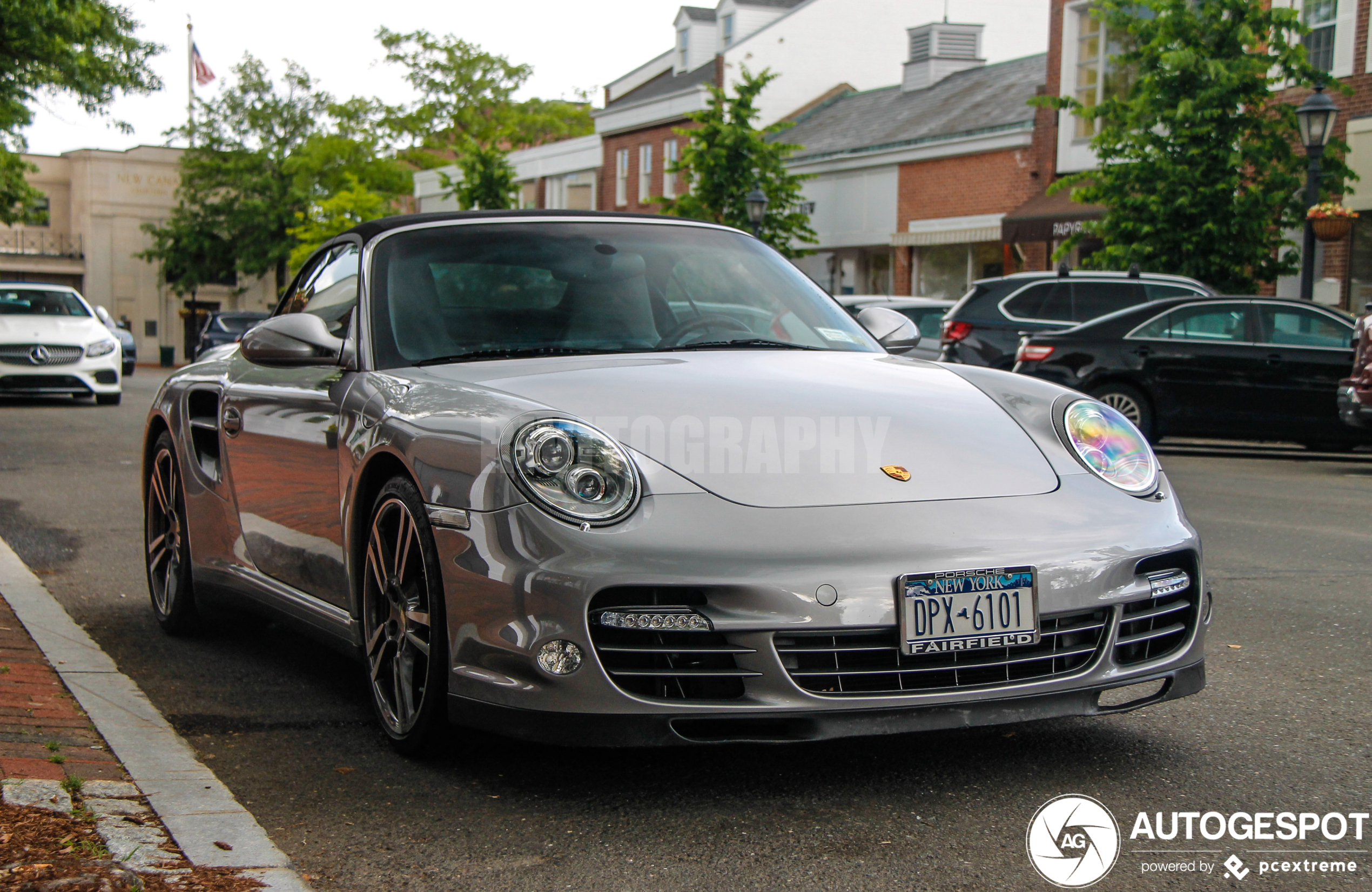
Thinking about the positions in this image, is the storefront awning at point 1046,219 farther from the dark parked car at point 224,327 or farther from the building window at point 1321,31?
the dark parked car at point 224,327

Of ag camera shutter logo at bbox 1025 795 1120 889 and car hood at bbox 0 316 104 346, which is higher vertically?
car hood at bbox 0 316 104 346

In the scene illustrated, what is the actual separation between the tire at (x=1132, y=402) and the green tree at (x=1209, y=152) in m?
6.00

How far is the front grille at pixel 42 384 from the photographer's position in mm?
20156

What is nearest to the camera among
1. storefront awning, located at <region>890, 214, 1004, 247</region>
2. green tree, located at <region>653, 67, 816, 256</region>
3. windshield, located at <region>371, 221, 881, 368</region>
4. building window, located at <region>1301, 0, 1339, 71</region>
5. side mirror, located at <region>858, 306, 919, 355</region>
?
windshield, located at <region>371, 221, 881, 368</region>

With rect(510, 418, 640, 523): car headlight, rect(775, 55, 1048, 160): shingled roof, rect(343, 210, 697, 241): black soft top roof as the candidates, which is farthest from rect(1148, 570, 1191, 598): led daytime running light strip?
rect(775, 55, 1048, 160): shingled roof

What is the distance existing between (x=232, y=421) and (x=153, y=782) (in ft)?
5.63

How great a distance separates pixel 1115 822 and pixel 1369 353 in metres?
10.5

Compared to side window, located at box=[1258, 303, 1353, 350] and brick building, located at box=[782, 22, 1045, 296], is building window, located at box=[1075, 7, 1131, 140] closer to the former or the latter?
brick building, located at box=[782, 22, 1045, 296]

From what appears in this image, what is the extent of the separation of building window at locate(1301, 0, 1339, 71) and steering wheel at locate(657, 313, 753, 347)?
72.5 ft

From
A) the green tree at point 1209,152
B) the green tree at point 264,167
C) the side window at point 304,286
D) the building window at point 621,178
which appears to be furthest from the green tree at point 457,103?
the side window at point 304,286

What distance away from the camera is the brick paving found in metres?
3.62

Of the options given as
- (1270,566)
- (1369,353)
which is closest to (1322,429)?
(1369,353)

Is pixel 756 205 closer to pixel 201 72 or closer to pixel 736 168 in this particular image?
pixel 736 168

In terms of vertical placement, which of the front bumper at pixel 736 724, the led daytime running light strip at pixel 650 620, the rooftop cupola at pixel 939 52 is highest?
the rooftop cupola at pixel 939 52
